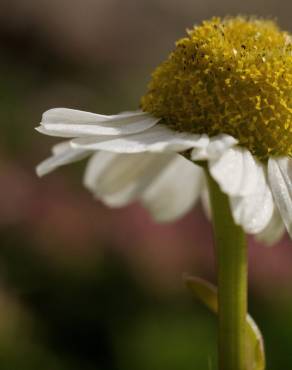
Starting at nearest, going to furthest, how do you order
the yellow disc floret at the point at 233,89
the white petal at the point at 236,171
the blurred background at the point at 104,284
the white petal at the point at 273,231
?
1. the white petal at the point at 236,171
2. the yellow disc floret at the point at 233,89
3. the white petal at the point at 273,231
4. the blurred background at the point at 104,284

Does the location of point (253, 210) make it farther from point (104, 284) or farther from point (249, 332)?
point (104, 284)

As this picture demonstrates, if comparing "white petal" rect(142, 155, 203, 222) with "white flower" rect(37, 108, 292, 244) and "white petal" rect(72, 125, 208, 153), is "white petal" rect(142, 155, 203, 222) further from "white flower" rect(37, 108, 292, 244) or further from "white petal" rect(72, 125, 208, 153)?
"white petal" rect(72, 125, 208, 153)

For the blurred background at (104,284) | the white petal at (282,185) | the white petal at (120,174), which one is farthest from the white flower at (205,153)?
the blurred background at (104,284)

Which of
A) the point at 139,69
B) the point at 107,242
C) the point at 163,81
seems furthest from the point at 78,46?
the point at 163,81

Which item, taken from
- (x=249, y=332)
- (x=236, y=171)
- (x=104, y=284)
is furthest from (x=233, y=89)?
(x=104, y=284)

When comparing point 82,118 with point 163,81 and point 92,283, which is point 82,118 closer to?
point 163,81

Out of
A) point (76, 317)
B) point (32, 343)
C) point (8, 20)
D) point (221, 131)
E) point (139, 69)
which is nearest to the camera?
point (221, 131)

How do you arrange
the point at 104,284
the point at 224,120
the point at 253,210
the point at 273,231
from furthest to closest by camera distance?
1. the point at 104,284
2. the point at 273,231
3. the point at 224,120
4. the point at 253,210

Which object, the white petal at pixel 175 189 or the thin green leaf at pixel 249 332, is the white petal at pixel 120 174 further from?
the thin green leaf at pixel 249 332
